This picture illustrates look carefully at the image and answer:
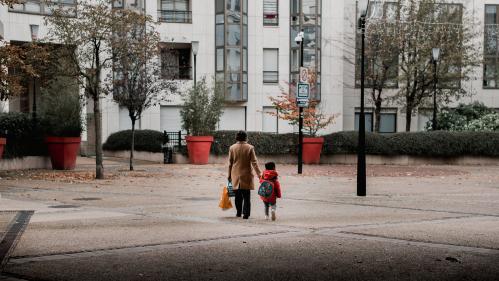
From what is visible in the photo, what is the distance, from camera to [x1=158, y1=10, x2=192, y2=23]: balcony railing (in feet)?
137

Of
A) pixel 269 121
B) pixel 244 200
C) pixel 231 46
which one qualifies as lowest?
pixel 244 200

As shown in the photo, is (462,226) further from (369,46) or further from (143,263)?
(369,46)

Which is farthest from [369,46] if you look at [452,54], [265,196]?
[265,196]

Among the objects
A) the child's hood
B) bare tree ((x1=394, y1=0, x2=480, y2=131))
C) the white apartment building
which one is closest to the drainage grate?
the child's hood

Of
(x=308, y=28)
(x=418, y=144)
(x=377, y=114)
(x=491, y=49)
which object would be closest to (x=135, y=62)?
(x=418, y=144)

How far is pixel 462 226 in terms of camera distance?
1112 cm

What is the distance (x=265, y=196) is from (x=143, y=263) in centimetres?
439

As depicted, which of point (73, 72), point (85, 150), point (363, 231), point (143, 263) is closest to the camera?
point (143, 263)

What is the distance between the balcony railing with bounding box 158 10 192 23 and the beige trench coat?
3039 cm

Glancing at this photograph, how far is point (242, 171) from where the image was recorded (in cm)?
1226

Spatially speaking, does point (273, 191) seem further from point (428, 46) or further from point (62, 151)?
point (428, 46)

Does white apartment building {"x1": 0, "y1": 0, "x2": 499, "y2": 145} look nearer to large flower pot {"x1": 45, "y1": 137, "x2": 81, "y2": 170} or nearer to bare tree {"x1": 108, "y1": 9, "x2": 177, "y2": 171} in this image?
large flower pot {"x1": 45, "y1": 137, "x2": 81, "y2": 170}

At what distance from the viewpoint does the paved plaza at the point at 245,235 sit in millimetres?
7367

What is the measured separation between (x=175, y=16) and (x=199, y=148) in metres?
13.1
